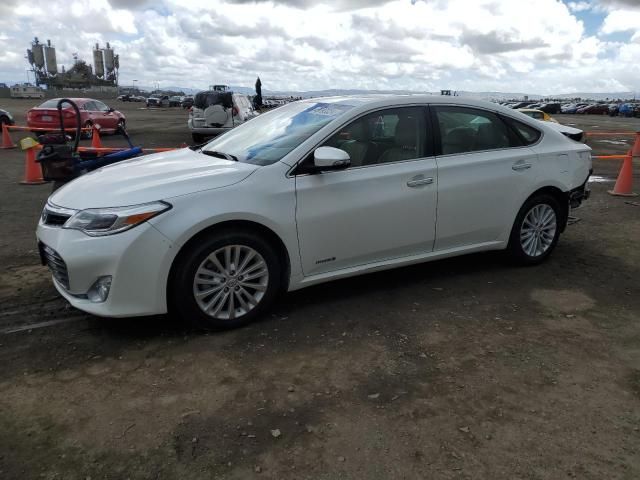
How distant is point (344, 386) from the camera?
3.08 m

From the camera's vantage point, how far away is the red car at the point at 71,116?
18006mm

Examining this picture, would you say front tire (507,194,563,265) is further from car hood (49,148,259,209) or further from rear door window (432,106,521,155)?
car hood (49,148,259,209)

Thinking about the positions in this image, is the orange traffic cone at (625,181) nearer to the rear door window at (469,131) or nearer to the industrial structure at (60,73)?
the rear door window at (469,131)

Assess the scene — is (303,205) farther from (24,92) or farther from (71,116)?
(24,92)

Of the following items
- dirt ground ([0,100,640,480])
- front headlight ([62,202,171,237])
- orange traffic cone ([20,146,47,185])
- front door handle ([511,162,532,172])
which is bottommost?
dirt ground ([0,100,640,480])

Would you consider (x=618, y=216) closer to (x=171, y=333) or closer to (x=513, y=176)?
(x=513, y=176)

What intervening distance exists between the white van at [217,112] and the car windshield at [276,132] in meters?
10.5

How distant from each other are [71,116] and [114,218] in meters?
16.8

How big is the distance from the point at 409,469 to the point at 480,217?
2.78 meters

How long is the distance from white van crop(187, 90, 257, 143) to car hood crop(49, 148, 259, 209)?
36.8ft

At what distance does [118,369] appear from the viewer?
3.27 m

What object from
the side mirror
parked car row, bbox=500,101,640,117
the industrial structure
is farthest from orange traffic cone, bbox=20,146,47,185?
the industrial structure

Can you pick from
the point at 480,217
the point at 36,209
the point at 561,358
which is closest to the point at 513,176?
the point at 480,217

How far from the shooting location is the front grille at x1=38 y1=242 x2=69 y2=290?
3496mm
